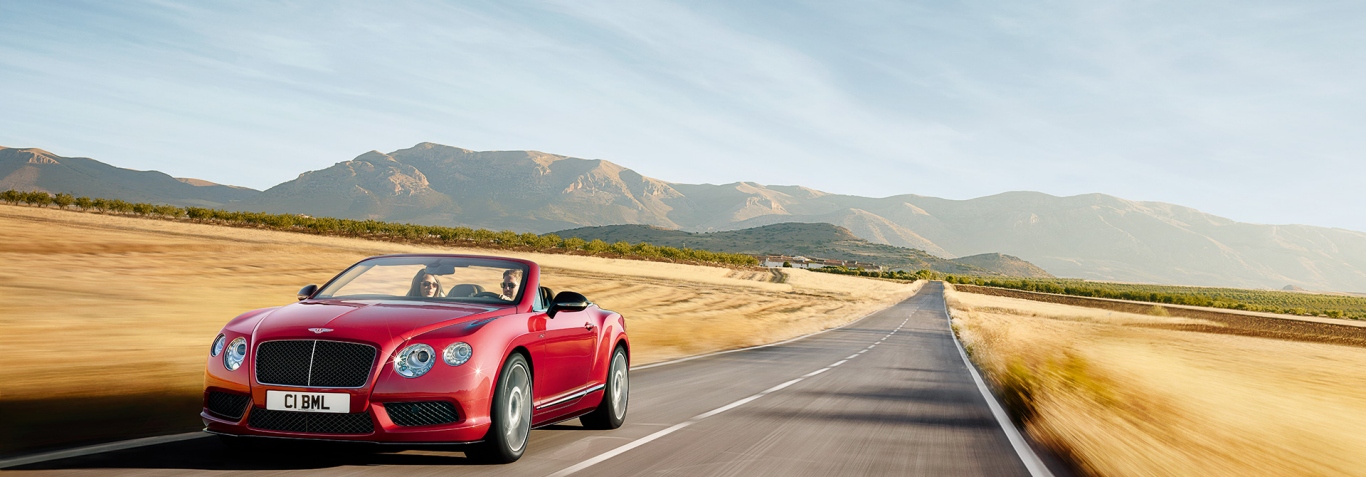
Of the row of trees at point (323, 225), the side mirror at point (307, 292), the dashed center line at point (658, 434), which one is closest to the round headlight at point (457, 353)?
the dashed center line at point (658, 434)

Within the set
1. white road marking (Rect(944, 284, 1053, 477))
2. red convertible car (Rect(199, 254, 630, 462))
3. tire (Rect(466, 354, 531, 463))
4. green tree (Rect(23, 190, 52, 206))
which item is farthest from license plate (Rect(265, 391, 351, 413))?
green tree (Rect(23, 190, 52, 206))

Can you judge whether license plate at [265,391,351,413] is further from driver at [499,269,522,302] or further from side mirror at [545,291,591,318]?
side mirror at [545,291,591,318]

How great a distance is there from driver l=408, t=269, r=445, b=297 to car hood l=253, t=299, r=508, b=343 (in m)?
0.55

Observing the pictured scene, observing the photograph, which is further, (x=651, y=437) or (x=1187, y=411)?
(x=1187, y=411)

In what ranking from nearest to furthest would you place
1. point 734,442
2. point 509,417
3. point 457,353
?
point 457,353
point 509,417
point 734,442

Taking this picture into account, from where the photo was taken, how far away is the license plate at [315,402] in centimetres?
562

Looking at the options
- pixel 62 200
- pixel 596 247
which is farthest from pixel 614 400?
pixel 62 200

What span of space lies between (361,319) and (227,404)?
987 millimetres

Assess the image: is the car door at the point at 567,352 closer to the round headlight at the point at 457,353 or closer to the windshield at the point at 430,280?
the windshield at the point at 430,280

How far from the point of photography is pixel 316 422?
5652 millimetres

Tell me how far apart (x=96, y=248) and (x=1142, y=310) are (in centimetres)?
6924

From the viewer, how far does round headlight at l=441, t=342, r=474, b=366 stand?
19.4 ft

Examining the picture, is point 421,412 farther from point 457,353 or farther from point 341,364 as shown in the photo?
point 341,364

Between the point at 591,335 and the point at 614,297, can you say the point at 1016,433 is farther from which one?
the point at 614,297
